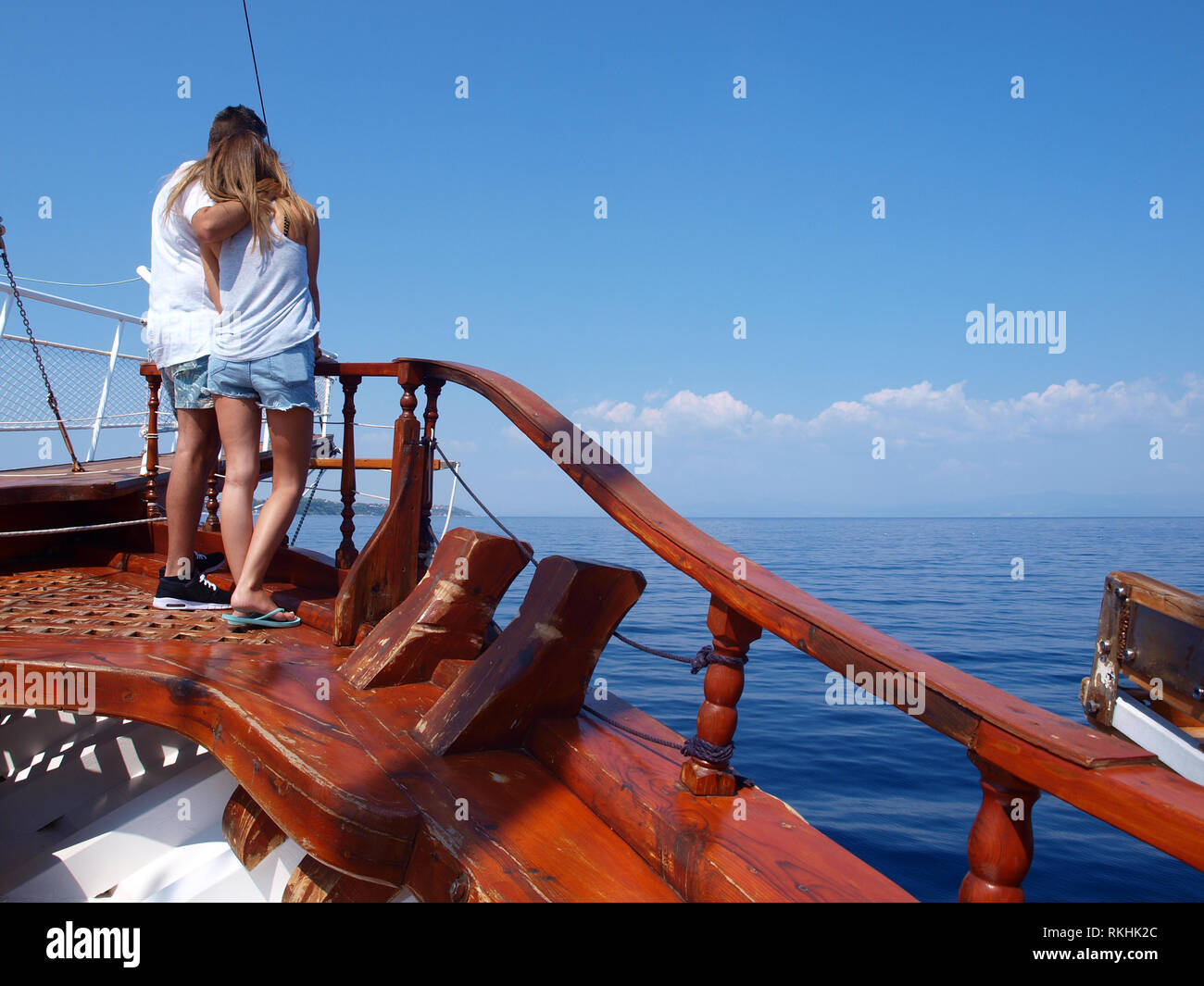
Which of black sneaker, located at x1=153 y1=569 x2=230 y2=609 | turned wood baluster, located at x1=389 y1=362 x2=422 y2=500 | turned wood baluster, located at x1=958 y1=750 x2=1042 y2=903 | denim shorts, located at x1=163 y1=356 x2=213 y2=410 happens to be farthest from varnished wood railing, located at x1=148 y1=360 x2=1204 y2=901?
black sneaker, located at x1=153 y1=569 x2=230 y2=609

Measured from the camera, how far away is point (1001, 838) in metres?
1.08

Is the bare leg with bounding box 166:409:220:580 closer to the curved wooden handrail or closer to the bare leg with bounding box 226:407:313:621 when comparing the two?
the bare leg with bounding box 226:407:313:621

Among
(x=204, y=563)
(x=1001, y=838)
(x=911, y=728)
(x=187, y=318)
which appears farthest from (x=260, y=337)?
(x=911, y=728)

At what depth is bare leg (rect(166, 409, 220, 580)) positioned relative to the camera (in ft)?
9.96

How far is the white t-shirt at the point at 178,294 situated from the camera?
9.47ft

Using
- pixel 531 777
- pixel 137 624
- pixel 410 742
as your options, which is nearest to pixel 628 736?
pixel 531 777

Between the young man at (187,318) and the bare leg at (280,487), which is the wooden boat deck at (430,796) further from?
the young man at (187,318)

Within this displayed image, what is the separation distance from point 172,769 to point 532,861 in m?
1.73

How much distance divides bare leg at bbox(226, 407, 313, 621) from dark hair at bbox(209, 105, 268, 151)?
957 millimetres

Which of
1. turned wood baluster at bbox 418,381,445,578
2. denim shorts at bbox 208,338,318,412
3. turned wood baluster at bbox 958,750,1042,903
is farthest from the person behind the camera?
turned wood baluster at bbox 418,381,445,578

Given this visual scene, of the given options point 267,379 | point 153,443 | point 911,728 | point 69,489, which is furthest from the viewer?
point 911,728

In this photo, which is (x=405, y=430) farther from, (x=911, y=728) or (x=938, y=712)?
(x=911, y=728)

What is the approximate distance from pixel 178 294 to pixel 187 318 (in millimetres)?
99
